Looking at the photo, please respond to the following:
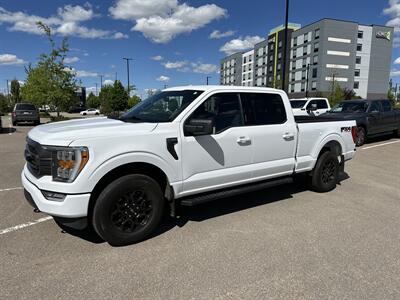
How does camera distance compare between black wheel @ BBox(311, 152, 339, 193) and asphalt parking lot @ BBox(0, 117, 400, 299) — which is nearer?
asphalt parking lot @ BBox(0, 117, 400, 299)

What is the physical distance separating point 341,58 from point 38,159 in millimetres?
77926

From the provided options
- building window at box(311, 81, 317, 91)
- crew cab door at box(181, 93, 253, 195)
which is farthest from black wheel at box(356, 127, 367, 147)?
building window at box(311, 81, 317, 91)

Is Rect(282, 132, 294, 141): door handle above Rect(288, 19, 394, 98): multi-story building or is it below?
Result: below

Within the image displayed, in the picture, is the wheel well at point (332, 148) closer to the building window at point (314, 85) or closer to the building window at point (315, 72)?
the building window at point (314, 85)

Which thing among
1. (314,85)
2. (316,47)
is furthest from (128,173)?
(316,47)

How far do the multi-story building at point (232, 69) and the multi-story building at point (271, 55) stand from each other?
1183 centimetres

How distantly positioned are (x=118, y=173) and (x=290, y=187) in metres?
3.81

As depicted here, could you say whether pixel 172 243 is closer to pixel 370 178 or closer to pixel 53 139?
pixel 53 139

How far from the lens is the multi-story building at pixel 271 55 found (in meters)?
80.9

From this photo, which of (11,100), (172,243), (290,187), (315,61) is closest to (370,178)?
(290,187)

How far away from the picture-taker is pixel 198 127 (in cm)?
369

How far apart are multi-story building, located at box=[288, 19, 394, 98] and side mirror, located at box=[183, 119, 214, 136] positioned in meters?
71.1

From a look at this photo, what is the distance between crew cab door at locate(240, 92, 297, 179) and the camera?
15.1 ft

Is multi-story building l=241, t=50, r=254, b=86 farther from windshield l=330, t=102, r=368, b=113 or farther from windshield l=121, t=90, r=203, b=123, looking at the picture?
windshield l=121, t=90, r=203, b=123
